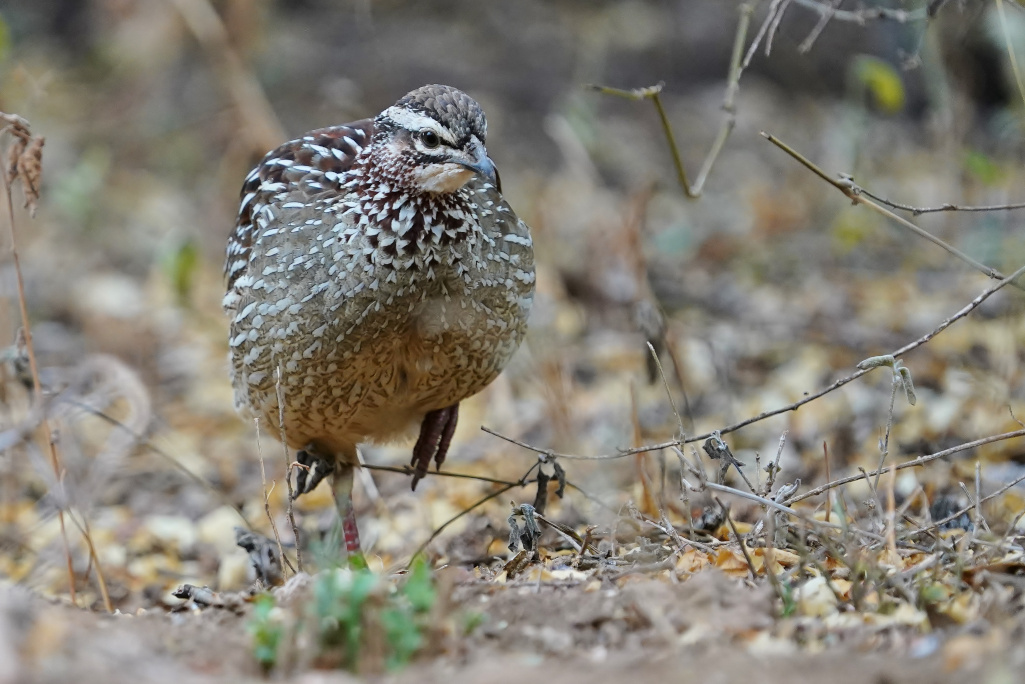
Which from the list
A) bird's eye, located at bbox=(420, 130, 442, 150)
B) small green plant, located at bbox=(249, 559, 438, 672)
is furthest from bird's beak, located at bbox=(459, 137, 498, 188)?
small green plant, located at bbox=(249, 559, 438, 672)

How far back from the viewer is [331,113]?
10.8 m

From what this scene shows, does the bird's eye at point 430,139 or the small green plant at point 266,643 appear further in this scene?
the bird's eye at point 430,139

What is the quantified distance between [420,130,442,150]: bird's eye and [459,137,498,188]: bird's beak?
11cm

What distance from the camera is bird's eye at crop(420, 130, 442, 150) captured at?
3.88 m

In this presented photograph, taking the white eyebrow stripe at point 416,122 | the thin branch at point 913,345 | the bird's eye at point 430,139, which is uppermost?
the white eyebrow stripe at point 416,122

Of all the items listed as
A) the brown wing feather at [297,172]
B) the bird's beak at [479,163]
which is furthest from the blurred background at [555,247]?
the bird's beak at [479,163]

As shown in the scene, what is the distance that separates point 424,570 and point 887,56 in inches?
330

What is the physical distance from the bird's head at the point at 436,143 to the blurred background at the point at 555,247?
123 cm

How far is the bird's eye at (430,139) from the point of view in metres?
3.88

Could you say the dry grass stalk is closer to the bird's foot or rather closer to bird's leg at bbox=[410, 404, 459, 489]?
the bird's foot

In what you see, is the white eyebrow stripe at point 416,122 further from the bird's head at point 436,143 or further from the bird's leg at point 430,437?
the bird's leg at point 430,437

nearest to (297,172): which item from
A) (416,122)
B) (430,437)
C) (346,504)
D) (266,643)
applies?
(416,122)

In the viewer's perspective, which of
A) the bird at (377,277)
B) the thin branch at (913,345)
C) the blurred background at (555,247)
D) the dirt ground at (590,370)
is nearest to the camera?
the dirt ground at (590,370)

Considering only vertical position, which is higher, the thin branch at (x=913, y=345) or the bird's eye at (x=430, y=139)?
the bird's eye at (x=430, y=139)
